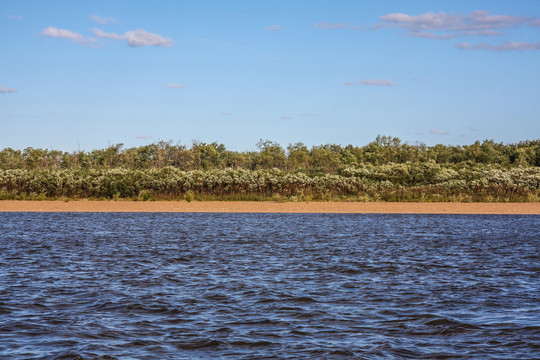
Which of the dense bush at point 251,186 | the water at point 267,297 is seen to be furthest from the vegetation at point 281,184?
the water at point 267,297

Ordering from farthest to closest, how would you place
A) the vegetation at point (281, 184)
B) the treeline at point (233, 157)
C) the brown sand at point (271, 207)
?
the treeline at point (233, 157), the vegetation at point (281, 184), the brown sand at point (271, 207)

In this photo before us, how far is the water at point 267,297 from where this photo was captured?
11.0m

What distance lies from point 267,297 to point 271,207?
132 feet

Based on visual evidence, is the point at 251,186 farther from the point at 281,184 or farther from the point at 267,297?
the point at 267,297

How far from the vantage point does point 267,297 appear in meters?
15.0

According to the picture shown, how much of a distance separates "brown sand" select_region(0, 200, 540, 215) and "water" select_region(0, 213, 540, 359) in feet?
73.6

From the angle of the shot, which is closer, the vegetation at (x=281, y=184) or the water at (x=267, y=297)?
the water at (x=267, y=297)

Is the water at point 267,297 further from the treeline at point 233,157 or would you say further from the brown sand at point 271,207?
the treeline at point 233,157

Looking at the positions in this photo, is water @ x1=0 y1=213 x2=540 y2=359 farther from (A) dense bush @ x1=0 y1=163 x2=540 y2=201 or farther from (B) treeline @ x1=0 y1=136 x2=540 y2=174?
(B) treeline @ x1=0 y1=136 x2=540 y2=174

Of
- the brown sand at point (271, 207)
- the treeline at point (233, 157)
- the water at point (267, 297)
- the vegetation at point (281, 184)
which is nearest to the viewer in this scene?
the water at point (267, 297)

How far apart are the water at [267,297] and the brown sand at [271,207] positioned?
22440 mm

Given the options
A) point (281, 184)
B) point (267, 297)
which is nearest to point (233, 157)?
point (281, 184)

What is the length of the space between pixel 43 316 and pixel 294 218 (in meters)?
34.8

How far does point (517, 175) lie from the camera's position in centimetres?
6259
